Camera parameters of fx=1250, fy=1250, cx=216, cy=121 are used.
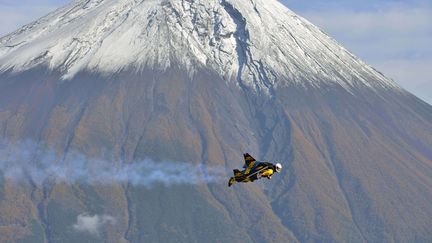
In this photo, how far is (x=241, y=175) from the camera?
506 feet

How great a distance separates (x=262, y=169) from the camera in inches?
6048

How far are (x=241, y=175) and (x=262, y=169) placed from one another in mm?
2782
